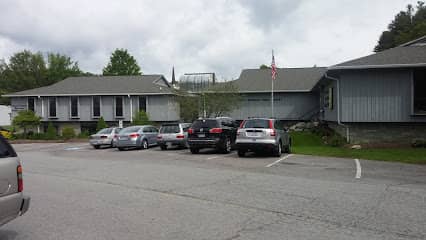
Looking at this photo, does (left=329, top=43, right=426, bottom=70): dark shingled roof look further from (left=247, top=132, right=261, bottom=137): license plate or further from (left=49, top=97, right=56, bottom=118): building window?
(left=49, top=97, right=56, bottom=118): building window

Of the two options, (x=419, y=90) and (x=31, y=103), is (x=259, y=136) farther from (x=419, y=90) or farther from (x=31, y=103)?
(x=31, y=103)

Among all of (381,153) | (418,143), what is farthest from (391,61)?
(381,153)

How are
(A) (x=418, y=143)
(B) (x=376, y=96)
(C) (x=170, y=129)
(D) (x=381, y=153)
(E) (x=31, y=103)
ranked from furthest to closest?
(E) (x=31, y=103) < (C) (x=170, y=129) < (B) (x=376, y=96) < (A) (x=418, y=143) < (D) (x=381, y=153)

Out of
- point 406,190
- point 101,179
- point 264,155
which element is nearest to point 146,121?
point 264,155

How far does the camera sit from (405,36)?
47.7 m

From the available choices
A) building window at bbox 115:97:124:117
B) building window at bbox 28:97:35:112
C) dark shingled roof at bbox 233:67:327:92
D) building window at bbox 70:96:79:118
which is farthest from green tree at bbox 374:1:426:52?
building window at bbox 28:97:35:112

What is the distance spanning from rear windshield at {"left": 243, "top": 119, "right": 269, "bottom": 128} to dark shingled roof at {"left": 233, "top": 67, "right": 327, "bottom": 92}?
19.5m

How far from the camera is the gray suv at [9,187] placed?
4.67m

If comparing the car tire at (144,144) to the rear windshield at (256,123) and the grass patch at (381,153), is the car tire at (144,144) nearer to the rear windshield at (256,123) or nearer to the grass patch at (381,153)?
the rear windshield at (256,123)

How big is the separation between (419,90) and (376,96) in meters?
2.29

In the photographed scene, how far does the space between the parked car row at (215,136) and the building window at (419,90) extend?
275 inches

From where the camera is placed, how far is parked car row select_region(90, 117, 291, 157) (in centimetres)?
1581

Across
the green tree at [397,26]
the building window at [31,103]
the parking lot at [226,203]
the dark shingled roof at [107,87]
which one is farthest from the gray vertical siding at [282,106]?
the green tree at [397,26]

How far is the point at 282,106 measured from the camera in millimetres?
36062
